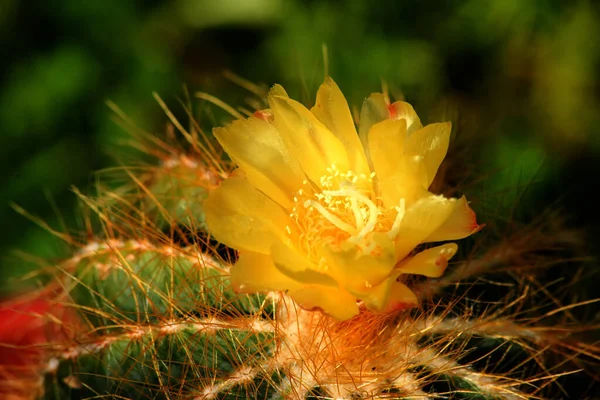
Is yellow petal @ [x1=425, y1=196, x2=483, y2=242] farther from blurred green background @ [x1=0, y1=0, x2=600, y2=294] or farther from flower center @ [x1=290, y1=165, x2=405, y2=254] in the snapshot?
blurred green background @ [x1=0, y1=0, x2=600, y2=294]

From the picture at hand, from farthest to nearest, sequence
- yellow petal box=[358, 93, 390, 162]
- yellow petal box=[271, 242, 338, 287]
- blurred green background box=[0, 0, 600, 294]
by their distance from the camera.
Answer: blurred green background box=[0, 0, 600, 294] < yellow petal box=[358, 93, 390, 162] < yellow petal box=[271, 242, 338, 287]

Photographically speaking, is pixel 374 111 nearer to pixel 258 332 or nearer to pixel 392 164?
pixel 392 164

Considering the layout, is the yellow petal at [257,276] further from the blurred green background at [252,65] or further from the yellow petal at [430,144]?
the blurred green background at [252,65]

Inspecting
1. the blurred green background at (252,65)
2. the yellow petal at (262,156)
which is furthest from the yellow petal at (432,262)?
the blurred green background at (252,65)

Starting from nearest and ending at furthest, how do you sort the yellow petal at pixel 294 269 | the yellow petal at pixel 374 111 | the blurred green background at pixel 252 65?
the yellow petal at pixel 294 269
the yellow petal at pixel 374 111
the blurred green background at pixel 252 65

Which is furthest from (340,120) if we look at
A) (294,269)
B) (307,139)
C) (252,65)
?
(252,65)

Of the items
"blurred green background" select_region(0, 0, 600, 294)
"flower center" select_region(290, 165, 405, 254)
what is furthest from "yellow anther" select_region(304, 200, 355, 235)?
"blurred green background" select_region(0, 0, 600, 294)

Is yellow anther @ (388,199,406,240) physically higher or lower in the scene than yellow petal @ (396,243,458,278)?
higher
